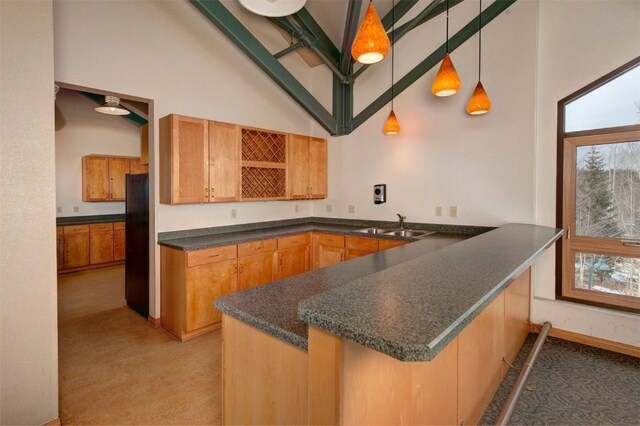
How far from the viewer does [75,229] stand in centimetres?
570

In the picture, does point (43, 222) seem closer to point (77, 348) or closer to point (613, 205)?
point (77, 348)

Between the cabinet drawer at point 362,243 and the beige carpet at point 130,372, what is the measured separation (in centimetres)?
184

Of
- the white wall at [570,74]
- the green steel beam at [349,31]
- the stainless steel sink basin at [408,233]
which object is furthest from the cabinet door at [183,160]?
the white wall at [570,74]

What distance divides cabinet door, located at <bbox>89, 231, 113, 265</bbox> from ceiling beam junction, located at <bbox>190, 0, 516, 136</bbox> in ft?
15.5

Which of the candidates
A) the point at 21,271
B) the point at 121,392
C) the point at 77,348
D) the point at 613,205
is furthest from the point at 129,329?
the point at 613,205

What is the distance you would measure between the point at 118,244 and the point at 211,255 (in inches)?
166

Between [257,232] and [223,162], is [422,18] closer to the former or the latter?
[223,162]

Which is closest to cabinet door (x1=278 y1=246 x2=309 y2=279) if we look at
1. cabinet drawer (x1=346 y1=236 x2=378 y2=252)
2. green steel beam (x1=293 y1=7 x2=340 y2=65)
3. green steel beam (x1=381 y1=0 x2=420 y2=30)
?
cabinet drawer (x1=346 y1=236 x2=378 y2=252)

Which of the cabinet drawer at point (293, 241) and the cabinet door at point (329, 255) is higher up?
the cabinet drawer at point (293, 241)

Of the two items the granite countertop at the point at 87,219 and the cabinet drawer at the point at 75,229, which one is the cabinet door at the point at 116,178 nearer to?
the granite countertop at the point at 87,219

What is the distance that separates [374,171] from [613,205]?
2532mm

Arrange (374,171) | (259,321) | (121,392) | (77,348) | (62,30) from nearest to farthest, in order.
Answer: (259,321) < (121,392) < (62,30) < (77,348) < (374,171)

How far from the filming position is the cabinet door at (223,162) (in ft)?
11.5

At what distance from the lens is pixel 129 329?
3332 mm
